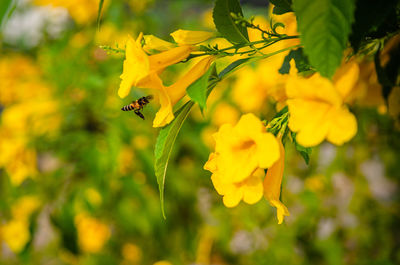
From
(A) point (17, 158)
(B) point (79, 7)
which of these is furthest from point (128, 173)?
(B) point (79, 7)

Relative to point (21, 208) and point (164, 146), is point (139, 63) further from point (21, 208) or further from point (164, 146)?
point (21, 208)

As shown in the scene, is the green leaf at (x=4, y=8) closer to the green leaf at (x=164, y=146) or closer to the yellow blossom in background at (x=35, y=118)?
the green leaf at (x=164, y=146)

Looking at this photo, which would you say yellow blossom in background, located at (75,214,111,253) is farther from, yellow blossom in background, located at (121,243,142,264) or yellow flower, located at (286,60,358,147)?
yellow flower, located at (286,60,358,147)

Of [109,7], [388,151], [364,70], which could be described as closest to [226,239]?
[388,151]

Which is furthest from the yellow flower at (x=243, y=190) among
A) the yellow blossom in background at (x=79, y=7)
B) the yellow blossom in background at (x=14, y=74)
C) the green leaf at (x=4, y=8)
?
the yellow blossom in background at (x=14, y=74)

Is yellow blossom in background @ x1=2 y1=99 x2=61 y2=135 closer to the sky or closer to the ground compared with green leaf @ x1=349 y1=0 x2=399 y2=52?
closer to the ground

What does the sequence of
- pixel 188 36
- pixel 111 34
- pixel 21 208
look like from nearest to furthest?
pixel 188 36 → pixel 111 34 → pixel 21 208

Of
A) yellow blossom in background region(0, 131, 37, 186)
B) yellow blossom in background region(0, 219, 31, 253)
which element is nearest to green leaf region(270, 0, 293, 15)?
yellow blossom in background region(0, 131, 37, 186)
